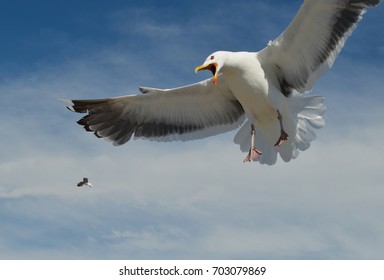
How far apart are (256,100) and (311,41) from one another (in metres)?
0.90

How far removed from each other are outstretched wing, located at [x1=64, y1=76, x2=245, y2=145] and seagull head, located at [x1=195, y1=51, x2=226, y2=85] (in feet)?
2.40

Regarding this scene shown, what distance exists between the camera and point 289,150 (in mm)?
10055

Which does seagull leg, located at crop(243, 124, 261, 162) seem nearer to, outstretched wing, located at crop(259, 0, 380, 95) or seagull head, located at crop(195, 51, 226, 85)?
outstretched wing, located at crop(259, 0, 380, 95)

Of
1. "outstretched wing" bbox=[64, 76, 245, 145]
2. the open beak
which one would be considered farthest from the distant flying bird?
the open beak

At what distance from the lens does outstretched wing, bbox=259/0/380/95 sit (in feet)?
29.9

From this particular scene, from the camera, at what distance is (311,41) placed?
941 cm

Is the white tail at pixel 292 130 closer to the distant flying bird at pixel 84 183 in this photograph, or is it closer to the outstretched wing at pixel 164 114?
the outstretched wing at pixel 164 114

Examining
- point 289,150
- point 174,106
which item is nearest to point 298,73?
point 289,150

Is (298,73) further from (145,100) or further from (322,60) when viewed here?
(145,100)

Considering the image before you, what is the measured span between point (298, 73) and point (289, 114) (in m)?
0.48

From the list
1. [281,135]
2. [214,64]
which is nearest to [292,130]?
[281,135]

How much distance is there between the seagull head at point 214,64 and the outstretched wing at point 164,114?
73 centimetres

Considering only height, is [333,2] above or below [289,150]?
above

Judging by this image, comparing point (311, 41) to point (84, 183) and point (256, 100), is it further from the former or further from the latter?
point (84, 183)
